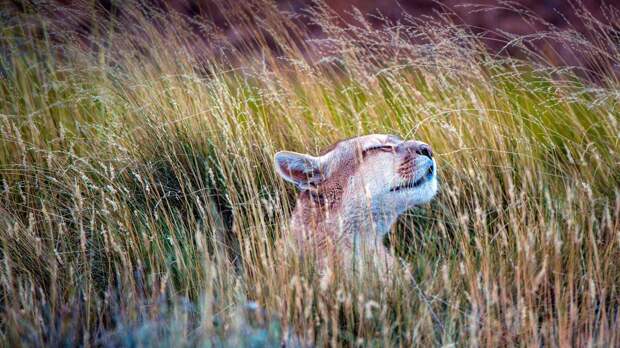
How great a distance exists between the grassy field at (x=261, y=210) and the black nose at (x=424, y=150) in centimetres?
17

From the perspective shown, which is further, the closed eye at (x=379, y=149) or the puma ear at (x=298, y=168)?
the closed eye at (x=379, y=149)

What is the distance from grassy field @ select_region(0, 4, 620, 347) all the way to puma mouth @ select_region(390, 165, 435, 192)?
14 centimetres

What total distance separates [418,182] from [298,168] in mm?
711

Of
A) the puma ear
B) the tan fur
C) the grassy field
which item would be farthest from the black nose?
the puma ear

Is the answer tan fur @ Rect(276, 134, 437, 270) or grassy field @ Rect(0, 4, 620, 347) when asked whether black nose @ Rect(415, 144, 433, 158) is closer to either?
tan fur @ Rect(276, 134, 437, 270)

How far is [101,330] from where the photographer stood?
10.3ft

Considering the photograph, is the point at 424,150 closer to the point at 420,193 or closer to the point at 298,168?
the point at 420,193

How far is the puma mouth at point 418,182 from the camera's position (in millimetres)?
4242

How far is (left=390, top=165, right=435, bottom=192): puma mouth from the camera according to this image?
167 inches

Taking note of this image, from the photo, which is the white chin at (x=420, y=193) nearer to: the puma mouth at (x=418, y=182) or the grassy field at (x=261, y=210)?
the puma mouth at (x=418, y=182)

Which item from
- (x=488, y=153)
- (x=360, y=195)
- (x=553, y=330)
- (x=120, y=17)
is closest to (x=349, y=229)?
(x=360, y=195)

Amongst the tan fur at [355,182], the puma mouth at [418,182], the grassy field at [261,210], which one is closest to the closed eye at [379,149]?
the tan fur at [355,182]

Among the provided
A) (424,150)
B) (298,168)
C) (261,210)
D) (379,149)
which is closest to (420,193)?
(424,150)

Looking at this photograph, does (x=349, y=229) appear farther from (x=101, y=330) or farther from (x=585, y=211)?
(x=101, y=330)
